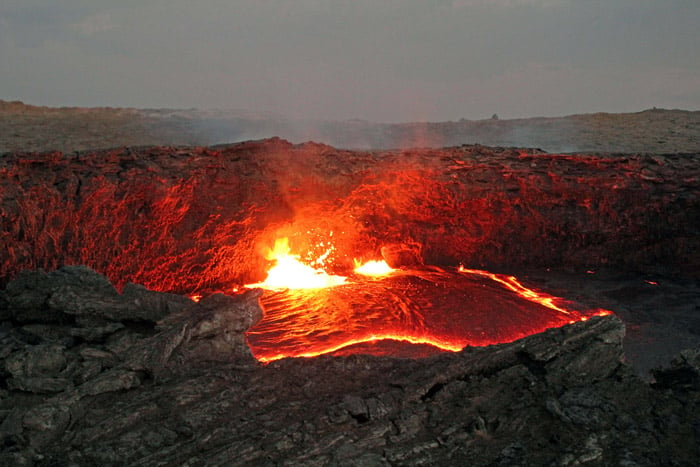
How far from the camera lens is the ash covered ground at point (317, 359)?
4.62 m

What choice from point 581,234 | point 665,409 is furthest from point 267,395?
point 581,234

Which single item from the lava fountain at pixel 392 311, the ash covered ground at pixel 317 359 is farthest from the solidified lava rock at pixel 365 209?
the lava fountain at pixel 392 311

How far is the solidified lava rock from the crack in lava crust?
178cm

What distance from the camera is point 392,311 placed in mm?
11844

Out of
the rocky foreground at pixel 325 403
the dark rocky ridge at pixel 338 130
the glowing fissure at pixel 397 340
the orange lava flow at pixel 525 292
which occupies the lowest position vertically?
the glowing fissure at pixel 397 340

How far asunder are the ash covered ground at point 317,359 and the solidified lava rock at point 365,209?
6 centimetres

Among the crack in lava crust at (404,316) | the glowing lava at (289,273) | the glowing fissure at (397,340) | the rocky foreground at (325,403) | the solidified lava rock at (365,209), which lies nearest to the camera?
the rocky foreground at (325,403)

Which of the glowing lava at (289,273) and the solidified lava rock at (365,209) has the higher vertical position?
the solidified lava rock at (365,209)

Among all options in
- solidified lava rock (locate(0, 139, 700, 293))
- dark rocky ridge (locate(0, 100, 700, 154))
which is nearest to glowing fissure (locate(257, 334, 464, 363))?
solidified lava rock (locate(0, 139, 700, 293))

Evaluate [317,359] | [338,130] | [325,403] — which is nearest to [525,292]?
[317,359]

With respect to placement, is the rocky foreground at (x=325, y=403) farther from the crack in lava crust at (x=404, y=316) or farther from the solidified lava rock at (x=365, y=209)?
the solidified lava rock at (x=365, y=209)

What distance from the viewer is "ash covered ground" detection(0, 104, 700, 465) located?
4617 millimetres

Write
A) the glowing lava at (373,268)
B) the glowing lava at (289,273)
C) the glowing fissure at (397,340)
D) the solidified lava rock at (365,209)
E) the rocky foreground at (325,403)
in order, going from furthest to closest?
the glowing lava at (373,268), the glowing lava at (289,273), the solidified lava rock at (365,209), the glowing fissure at (397,340), the rocky foreground at (325,403)

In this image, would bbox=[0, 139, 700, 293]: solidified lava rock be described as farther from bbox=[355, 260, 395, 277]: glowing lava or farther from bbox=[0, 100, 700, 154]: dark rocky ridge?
bbox=[0, 100, 700, 154]: dark rocky ridge
